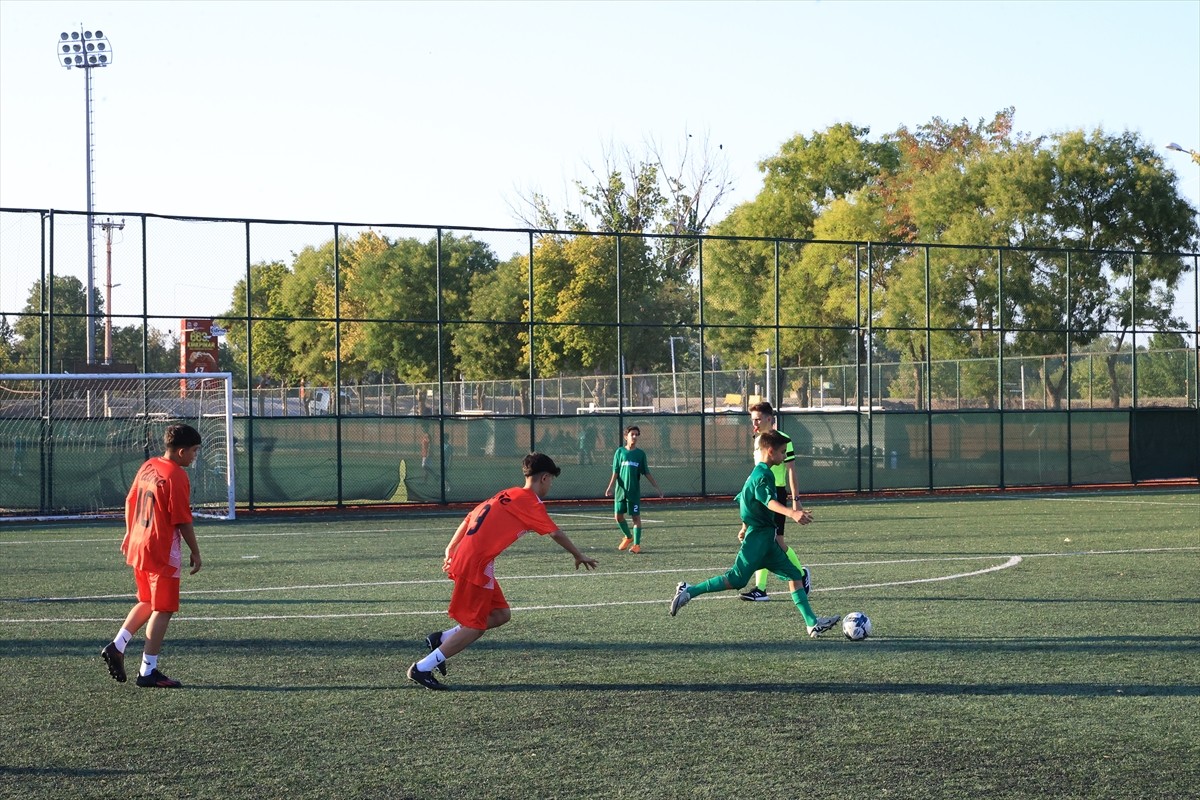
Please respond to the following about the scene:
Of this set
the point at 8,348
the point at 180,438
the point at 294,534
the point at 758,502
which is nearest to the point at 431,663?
the point at 180,438

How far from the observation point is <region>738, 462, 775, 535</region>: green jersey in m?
9.94

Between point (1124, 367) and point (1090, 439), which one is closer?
point (1090, 439)

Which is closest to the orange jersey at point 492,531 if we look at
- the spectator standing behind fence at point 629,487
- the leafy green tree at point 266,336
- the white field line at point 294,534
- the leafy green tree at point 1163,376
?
the spectator standing behind fence at point 629,487

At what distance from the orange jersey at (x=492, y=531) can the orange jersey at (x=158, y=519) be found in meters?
1.78

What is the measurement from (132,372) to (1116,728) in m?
20.9

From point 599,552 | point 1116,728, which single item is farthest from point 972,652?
point 599,552

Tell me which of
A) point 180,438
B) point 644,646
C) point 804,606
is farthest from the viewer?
point 804,606

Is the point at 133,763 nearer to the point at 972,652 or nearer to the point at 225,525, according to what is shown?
the point at 972,652

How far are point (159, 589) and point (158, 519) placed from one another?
0.44m

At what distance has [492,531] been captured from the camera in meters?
8.02

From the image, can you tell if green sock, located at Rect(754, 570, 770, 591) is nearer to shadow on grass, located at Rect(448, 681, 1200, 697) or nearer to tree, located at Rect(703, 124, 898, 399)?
shadow on grass, located at Rect(448, 681, 1200, 697)

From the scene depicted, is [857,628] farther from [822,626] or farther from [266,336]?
[266,336]

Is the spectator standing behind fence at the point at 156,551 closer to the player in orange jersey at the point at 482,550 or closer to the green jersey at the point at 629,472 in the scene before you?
the player in orange jersey at the point at 482,550

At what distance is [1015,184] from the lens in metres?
42.9
